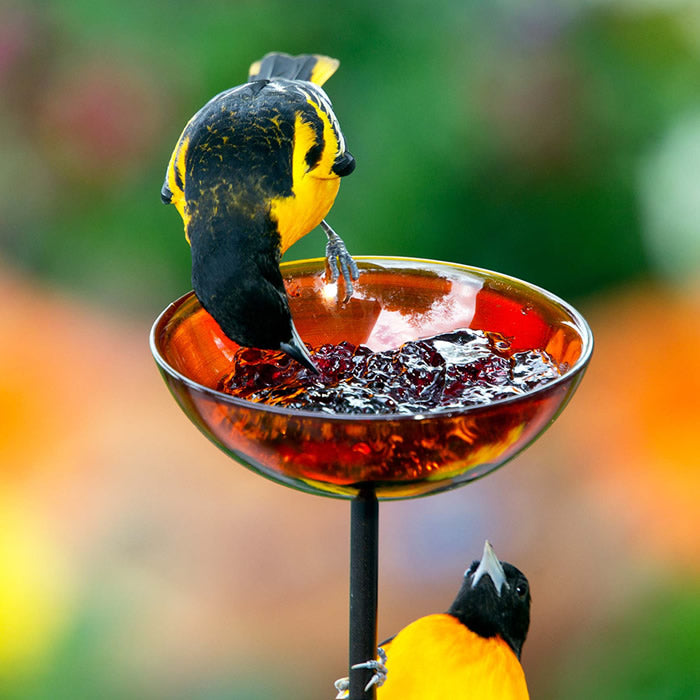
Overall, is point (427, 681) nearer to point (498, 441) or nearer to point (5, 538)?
point (498, 441)

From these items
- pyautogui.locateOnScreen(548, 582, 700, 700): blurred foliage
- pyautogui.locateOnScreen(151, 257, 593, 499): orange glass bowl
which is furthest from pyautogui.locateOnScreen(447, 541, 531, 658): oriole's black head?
pyautogui.locateOnScreen(548, 582, 700, 700): blurred foliage

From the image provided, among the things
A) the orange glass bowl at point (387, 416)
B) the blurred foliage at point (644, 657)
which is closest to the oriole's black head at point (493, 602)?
the orange glass bowl at point (387, 416)

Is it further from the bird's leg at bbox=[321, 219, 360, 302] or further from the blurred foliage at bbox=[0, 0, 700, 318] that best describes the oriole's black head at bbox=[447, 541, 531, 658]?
the blurred foliage at bbox=[0, 0, 700, 318]

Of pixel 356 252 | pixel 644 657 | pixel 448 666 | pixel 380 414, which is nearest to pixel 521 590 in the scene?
pixel 448 666

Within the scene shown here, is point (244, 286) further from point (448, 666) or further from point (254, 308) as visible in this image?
point (448, 666)

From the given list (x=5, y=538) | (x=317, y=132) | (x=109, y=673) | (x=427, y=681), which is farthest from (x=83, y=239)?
(x=427, y=681)

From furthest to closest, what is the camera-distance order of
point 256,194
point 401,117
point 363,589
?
1. point 401,117
2. point 256,194
3. point 363,589
